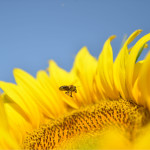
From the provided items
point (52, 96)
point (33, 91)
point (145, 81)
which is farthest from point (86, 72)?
point (145, 81)

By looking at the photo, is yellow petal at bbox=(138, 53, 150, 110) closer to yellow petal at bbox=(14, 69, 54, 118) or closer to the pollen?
the pollen

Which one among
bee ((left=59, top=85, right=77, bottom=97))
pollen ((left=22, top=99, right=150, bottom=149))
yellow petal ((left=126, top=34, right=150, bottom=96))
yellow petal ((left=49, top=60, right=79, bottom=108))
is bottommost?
pollen ((left=22, top=99, right=150, bottom=149))

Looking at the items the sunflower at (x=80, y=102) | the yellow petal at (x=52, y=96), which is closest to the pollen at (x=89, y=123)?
the sunflower at (x=80, y=102)

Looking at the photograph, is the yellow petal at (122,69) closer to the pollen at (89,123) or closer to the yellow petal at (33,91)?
the pollen at (89,123)

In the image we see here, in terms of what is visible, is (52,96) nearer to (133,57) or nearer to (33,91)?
(33,91)

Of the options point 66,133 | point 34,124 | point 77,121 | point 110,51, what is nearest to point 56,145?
point 66,133

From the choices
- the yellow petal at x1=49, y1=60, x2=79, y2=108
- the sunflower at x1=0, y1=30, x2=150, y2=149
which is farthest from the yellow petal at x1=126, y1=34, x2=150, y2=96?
the yellow petal at x1=49, y1=60, x2=79, y2=108

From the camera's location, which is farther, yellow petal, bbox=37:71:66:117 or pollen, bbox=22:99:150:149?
yellow petal, bbox=37:71:66:117

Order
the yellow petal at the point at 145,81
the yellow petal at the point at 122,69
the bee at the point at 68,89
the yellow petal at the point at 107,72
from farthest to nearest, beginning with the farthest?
the bee at the point at 68,89
the yellow petal at the point at 107,72
the yellow petal at the point at 122,69
the yellow petal at the point at 145,81
